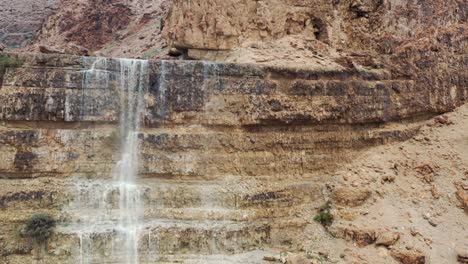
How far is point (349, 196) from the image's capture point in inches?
568

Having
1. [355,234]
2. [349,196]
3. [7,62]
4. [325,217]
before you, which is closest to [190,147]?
[325,217]

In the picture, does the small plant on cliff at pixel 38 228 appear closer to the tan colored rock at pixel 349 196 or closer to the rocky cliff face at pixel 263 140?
the rocky cliff face at pixel 263 140

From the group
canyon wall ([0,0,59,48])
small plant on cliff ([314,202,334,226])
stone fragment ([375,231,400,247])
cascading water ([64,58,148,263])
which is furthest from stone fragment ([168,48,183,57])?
canyon wall ([0,0,59,48])

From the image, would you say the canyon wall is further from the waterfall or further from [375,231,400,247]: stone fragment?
[375,231,400,247]: stone fragment

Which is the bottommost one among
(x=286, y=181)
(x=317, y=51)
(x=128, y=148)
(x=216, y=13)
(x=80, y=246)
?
(x=80, y=246)

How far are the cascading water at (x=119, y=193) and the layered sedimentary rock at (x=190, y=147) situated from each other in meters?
0.08

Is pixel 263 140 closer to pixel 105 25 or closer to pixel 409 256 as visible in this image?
pixel 409 256

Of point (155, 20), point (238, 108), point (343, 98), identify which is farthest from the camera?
point (155, 20)

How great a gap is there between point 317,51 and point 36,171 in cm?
977

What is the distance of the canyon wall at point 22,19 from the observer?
127 ft

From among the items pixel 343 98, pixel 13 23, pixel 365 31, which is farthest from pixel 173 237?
pixel 13 23

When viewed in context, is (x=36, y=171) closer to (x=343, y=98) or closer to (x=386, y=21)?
(x=343, y=98)

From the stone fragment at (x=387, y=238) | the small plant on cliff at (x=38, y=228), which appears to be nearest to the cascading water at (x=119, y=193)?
the small plant on cliff at (x=38, y=228)

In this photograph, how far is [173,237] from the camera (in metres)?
12.6
